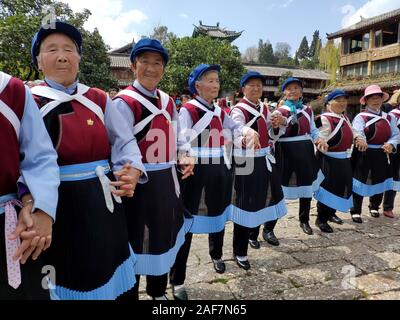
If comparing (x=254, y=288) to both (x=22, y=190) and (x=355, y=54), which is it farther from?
(x=355, y=54)

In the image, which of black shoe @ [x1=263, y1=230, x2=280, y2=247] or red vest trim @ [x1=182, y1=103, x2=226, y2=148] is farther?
black shoe @ [x1=263, y1=230, x2=280, y2=247]

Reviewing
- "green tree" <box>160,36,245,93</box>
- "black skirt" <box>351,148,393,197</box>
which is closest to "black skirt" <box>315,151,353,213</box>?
"black skirt" <box>351,148,393,197</box>

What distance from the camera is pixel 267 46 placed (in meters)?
74.9

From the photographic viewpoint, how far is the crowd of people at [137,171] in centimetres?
152

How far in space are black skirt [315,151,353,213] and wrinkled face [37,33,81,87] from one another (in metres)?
3.97

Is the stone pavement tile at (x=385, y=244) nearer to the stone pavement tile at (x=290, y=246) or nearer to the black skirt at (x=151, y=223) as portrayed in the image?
the stone pavement tile at (x=290, y=246)

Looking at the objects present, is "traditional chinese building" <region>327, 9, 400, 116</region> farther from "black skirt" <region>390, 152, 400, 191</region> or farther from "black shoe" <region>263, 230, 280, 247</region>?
"black shoe" <region>263, 230, 280, 247</region>

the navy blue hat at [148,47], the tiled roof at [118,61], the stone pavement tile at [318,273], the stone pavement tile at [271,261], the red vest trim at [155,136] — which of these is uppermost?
the tiled roof at [118,61]

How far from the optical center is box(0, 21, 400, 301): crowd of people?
1.52 metres

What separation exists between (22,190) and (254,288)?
2.56 m

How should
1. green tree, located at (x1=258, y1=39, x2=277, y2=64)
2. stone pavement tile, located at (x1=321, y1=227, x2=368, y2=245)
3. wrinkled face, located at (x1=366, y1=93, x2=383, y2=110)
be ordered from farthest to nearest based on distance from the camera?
green tree, located at (x1=258, y1=39, x2=277, y2=64)
wrinkled face, located at (x1=366, y1=93, x2=383, y2=110)
stone pavement tile, located at (x1=321, y1=227, x2=368, y2=245)

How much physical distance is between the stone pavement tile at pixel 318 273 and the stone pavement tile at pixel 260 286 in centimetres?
12

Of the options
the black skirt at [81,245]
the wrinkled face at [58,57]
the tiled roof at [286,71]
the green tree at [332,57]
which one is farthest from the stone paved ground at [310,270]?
the tiled roof at [286,71]

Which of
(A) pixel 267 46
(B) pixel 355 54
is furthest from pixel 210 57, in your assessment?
(A) pixel 267 46
